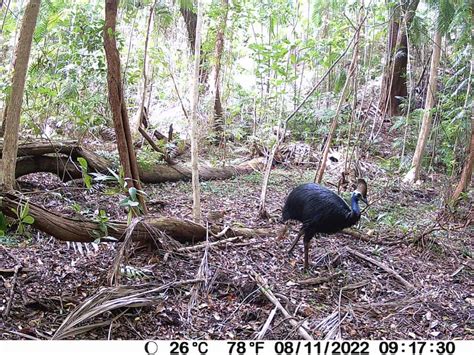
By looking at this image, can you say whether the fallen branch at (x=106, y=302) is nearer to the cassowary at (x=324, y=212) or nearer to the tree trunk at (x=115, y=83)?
the tree trunk at (x=115, y=83)

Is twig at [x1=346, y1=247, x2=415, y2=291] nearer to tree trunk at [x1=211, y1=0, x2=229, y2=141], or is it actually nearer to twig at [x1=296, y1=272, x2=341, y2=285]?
twig at [x1=296, y1=272, x2=341, y2=285]

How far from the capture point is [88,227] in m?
2.87

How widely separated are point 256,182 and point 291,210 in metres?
3.17

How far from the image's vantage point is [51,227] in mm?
2729

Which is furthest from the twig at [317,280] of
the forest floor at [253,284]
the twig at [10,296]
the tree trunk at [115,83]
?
the twig at [10,296]

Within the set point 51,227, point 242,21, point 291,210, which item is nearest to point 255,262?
point 291,210

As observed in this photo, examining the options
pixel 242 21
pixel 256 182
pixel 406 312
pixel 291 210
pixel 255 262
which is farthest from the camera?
pixel 242 21

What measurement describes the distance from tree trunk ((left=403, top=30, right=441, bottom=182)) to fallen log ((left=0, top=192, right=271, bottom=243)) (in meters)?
5.43

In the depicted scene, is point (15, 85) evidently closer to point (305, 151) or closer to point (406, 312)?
point (406, 312)

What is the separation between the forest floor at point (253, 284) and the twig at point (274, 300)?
33 millimetres

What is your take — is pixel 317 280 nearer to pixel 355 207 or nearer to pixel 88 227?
pixel 355 207

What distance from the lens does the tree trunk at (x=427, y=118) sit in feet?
25.6

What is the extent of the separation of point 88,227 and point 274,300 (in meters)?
1.28

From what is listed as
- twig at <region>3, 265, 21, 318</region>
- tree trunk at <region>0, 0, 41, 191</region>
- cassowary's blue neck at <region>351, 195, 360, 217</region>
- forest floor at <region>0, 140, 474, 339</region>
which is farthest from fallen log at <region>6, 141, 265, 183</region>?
cassowary's blue neck at <region>351, 195, 360, 217</region>
